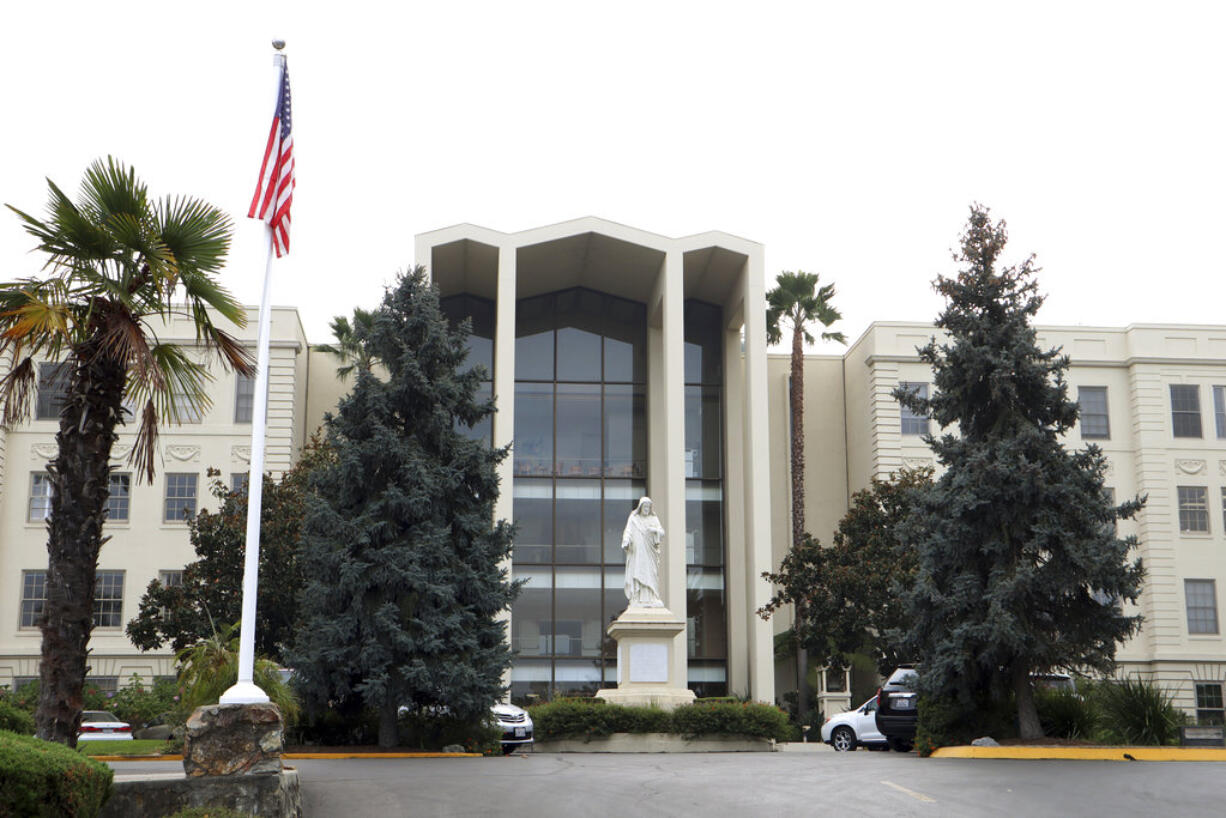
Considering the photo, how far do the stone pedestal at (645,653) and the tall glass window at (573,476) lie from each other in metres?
10.5

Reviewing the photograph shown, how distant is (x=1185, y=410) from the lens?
41719mm

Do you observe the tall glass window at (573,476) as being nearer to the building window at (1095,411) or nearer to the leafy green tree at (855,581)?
the leafy green tree at (855,581)

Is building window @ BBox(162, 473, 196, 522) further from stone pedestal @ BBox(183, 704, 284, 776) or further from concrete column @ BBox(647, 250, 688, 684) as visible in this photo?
stone pedestal @ BBox(183, 704, 284, 776)

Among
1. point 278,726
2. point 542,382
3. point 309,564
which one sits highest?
point 542,382

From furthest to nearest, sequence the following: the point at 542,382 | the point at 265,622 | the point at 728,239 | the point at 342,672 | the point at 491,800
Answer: the point at 542,382
the point at 728,239
the point at 265,622
the point at 342,672
the point at 491,800

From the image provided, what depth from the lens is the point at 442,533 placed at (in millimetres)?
21828

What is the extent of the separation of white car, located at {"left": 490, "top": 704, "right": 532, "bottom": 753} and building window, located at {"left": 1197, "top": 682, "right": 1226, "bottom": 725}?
2501 centimetres

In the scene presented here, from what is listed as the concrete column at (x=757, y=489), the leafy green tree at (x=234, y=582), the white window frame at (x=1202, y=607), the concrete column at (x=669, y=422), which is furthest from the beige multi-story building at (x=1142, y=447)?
the leafy green tree at (x=234, y=582)

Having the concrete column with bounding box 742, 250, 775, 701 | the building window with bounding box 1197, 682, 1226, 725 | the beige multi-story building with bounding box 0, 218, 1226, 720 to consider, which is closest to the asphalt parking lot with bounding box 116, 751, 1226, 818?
the concrete column with bounding box 742, 250, 775, 701

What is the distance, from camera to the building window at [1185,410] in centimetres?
4159

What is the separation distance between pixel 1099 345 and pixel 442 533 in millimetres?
28643

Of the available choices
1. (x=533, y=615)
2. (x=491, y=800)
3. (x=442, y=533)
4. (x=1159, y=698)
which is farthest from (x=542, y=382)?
(x=491, y=800)

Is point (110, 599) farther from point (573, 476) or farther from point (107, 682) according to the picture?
point (573, 476)

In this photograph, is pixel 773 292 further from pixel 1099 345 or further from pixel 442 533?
pixel 442 533
